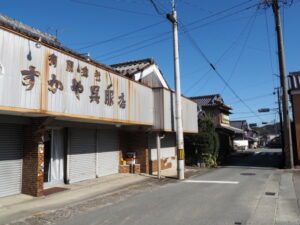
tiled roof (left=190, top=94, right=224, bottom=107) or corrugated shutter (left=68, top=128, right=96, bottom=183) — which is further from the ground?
tiled roof (left=190, top=94, right=224, bottom=107)

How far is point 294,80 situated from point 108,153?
1545 centimetres

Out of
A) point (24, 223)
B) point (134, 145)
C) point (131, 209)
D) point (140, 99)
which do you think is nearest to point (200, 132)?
point (134, 145)

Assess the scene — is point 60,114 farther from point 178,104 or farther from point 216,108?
point 216,108

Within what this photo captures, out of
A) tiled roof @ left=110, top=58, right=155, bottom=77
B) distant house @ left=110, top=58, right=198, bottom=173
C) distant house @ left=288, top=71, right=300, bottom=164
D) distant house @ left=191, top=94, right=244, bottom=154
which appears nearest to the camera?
distant house @ left=110, top=58, right=198, bottom=173

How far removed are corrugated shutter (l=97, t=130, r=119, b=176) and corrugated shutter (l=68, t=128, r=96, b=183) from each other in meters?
0.49

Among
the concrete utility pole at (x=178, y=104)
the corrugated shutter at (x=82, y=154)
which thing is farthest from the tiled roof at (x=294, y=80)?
the corrugated shutter at (x=82, y=154)

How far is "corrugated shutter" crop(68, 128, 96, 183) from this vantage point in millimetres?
12088

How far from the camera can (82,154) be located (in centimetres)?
1274

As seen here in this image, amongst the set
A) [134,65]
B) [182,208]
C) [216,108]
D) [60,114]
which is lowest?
[182,208]

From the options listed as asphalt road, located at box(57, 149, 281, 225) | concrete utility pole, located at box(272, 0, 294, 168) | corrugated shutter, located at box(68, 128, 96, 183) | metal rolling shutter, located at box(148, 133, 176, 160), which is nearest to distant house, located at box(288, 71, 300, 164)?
concrete utility pole, located at box(272, 0, 294, 168)

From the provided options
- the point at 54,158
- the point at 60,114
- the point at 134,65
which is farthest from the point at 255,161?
the point at 60,114

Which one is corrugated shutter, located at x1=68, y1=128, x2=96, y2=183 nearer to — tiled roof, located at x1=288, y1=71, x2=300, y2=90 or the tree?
the tree

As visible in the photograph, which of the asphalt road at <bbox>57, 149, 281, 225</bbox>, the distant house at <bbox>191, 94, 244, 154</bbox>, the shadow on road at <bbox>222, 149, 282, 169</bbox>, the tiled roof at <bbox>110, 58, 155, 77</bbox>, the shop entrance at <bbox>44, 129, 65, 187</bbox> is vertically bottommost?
the shadow on road at <bbox>222, 149, 282, 169</bbox>

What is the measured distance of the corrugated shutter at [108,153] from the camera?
14.0 metres
